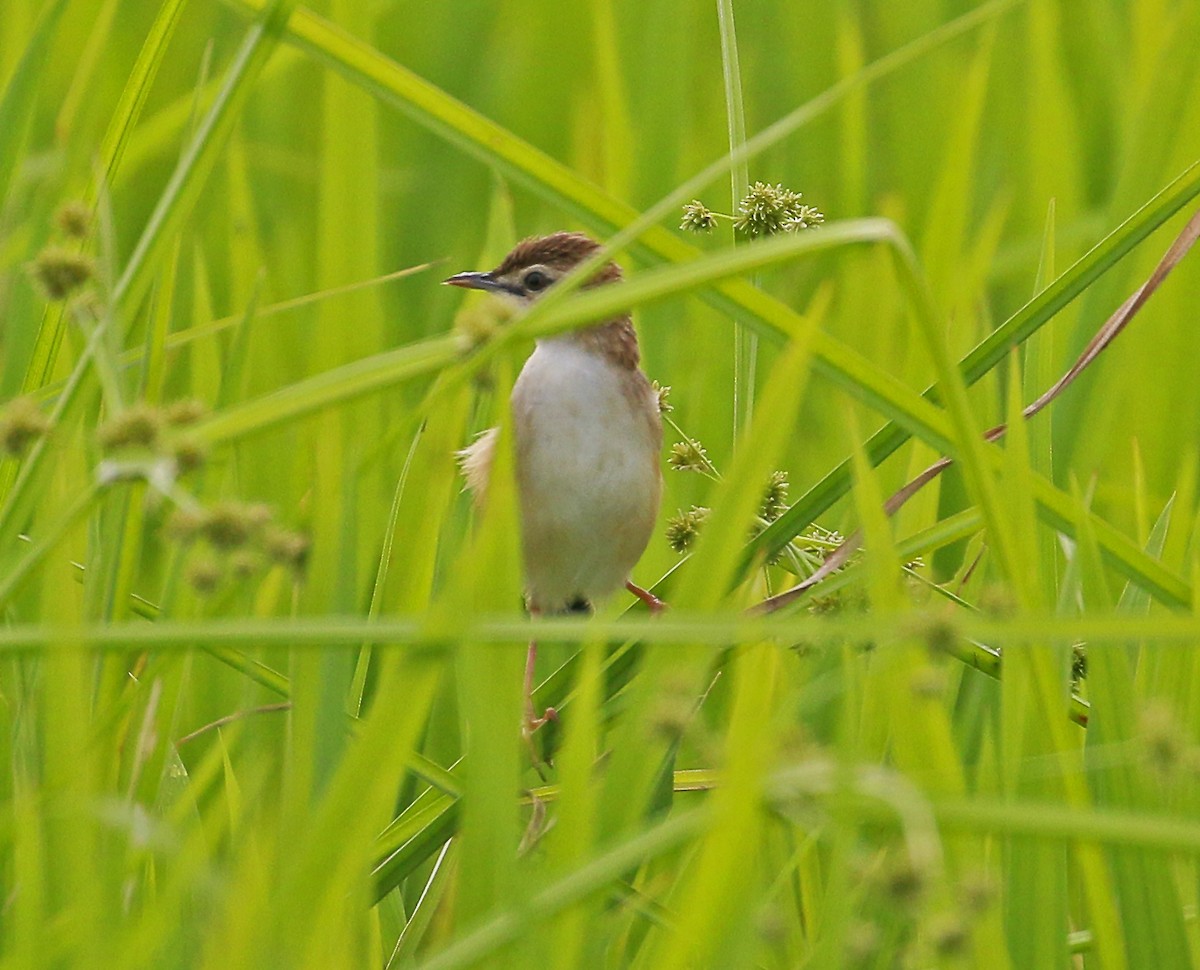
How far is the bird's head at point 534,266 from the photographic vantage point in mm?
4066

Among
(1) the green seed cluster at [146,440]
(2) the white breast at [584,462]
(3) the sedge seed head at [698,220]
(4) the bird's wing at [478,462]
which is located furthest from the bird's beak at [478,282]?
(1) the green seed cluster at [146,440]

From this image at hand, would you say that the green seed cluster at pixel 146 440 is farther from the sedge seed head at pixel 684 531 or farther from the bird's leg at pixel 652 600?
the bird's leg at pixel 652 600

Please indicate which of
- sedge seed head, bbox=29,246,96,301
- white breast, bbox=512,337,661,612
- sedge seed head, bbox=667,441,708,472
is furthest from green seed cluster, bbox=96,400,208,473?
white breast, bbox=512,337,661,612

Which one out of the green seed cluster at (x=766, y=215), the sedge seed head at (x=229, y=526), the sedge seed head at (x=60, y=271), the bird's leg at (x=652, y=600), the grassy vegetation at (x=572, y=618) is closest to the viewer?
the sedge seed head at (x=229, y=526)

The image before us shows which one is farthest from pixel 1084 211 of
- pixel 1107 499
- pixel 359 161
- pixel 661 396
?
pixel 661 396

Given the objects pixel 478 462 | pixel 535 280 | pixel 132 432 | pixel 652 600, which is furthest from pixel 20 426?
pixel 535 280

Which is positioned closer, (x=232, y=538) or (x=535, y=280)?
(x=232, y=538)

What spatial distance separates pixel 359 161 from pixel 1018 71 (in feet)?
12.9

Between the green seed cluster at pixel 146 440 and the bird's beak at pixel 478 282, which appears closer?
the green seed cluster at pixel 146 440

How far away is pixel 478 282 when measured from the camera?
13.6ft

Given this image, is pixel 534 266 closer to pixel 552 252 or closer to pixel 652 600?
pixel 552 252

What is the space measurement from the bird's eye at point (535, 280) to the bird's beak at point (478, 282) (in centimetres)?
7

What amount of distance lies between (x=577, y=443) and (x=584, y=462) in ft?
0.16

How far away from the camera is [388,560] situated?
2.83 meters
